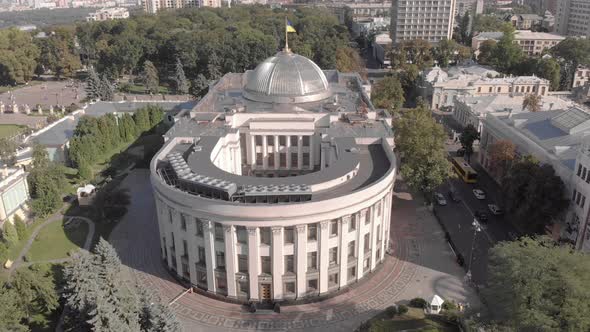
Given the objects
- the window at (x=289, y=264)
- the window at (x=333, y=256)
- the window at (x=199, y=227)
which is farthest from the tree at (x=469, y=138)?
the window at (x=199, y=227)

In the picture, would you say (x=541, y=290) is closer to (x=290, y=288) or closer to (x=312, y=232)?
(x=312, y=232)

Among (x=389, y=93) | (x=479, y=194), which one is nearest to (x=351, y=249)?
(x=479, y=194)

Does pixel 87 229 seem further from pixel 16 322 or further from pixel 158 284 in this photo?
pixel 16 322

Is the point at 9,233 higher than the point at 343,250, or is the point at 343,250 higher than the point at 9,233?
the point at 343,250

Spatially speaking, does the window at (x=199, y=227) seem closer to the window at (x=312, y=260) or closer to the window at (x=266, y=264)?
the window at (x=266, y=264)

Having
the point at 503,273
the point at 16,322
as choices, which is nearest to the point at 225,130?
the point at 16,322

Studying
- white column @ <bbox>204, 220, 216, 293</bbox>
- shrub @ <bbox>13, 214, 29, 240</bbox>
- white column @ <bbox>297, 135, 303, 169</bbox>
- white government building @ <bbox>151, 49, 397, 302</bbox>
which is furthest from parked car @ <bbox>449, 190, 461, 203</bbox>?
shrub @ <bbox>13, 214, 29, 240</bbox>
